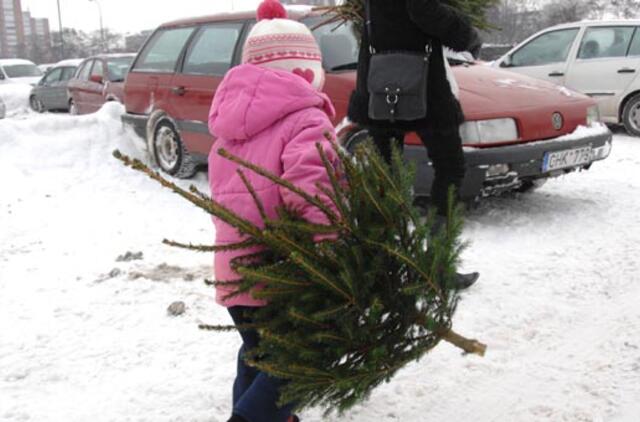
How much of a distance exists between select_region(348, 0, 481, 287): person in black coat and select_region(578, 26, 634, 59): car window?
21.1 ft

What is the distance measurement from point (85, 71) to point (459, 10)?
38.2 ft

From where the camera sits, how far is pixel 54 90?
17.9 m

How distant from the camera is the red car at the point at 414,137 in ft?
15.7

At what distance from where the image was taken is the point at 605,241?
4.66m

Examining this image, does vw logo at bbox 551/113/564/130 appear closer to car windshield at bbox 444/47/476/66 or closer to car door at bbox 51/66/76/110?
car windshield at bbox 444/47/476/66

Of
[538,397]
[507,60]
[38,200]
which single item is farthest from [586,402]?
[507,60]

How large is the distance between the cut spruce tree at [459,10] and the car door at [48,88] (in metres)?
15.5

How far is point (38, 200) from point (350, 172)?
17.1 feet

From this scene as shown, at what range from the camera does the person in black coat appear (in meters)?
3.51

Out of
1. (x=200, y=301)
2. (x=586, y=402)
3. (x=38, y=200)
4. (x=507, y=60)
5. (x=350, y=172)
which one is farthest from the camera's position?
(x=507, y=60)

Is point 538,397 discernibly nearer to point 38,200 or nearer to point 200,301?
point 200,301

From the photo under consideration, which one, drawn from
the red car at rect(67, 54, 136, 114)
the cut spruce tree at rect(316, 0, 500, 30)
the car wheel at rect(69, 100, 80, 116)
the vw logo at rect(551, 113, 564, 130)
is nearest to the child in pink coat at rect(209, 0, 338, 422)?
the cut spruce tree at rect(316, 0, 500, 30)

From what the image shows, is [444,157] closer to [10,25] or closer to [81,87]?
[81,87]

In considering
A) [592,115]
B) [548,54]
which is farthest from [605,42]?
[592,115]
